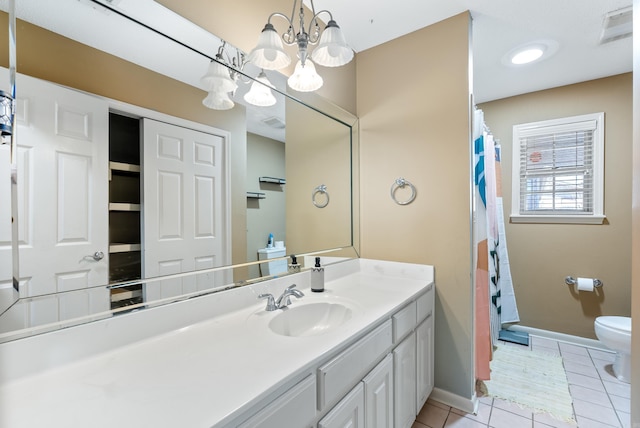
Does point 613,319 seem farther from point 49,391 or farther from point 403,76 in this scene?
point 49,391

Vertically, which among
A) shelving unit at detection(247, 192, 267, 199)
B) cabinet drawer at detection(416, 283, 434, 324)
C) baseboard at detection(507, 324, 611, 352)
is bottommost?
baseboard at detection(507, 324, 611, 352)

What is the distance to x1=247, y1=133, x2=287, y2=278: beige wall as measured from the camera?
138 cm

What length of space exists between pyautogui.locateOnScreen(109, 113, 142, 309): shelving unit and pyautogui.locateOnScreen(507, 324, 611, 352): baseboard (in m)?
3.29

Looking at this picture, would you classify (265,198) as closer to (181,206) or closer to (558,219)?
(181,206)

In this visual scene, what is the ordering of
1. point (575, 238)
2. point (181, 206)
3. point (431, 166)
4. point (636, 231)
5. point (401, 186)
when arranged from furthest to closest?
point (575, 238) → point (401, 186) → point (431, 166) → point (181, 206) → point (636, 231)

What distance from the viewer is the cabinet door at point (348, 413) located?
34.1 inches

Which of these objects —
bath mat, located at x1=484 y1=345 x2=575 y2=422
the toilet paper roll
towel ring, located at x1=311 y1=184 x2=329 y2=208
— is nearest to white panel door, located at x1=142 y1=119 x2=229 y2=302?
towel ring, located at x1=311 y1=184 x2=329 y2=208

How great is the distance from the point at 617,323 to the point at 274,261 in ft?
8.39

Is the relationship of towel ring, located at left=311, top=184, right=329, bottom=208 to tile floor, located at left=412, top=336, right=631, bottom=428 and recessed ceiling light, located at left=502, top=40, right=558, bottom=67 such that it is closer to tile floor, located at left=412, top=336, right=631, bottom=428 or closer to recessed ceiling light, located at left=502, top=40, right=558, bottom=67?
tile floor, located at left=412, top=336, right=631, bottom=428

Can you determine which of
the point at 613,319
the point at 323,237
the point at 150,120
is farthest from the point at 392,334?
the point at 613,319

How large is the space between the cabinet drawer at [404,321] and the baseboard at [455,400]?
0.68 metres

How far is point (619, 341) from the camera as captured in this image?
191cm

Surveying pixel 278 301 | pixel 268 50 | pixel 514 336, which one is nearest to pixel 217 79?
pixel 268 50

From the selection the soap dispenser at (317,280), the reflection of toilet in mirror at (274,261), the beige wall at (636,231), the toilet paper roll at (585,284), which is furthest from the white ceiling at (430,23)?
the toilet paper roll at (585,284)
